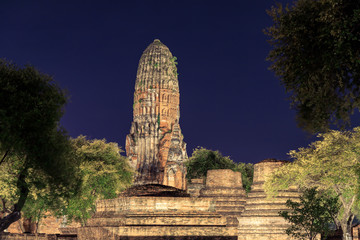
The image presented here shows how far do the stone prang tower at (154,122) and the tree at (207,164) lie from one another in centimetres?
970

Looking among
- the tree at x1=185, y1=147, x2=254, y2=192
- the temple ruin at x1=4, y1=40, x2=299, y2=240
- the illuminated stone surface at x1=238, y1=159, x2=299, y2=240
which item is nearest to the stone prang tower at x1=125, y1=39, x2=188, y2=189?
the tree at x1=185, y1=147, x2=254, y2=192

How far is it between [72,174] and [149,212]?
8415mm

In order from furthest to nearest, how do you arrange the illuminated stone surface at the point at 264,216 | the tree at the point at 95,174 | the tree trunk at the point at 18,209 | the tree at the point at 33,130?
the tree at the point at 95,174, the illuminated stone surface at the point at 264,216, the tree trunk at the point at 18,209, the tree at the point at 33,130

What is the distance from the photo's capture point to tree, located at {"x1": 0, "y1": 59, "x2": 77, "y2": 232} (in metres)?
21.8

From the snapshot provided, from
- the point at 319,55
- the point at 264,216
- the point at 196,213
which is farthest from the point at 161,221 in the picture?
the point at 319,55

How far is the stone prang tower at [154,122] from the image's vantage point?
97.6m

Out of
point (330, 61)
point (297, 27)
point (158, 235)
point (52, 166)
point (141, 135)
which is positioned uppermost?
point (141, 135)

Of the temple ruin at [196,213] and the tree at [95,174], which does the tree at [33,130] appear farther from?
the tree at [95,174]

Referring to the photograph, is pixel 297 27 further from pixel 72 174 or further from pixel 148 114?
pixel 148 114

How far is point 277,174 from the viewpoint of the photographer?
38.5 m

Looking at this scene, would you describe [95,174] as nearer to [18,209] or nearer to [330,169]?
[18,209]

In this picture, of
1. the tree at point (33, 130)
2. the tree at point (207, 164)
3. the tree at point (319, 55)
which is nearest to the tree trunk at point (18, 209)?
the tree at point (33, 130)

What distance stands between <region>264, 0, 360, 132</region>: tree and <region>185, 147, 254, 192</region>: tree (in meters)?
63.1

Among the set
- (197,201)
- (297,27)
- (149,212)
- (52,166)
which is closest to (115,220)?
(149,212)
